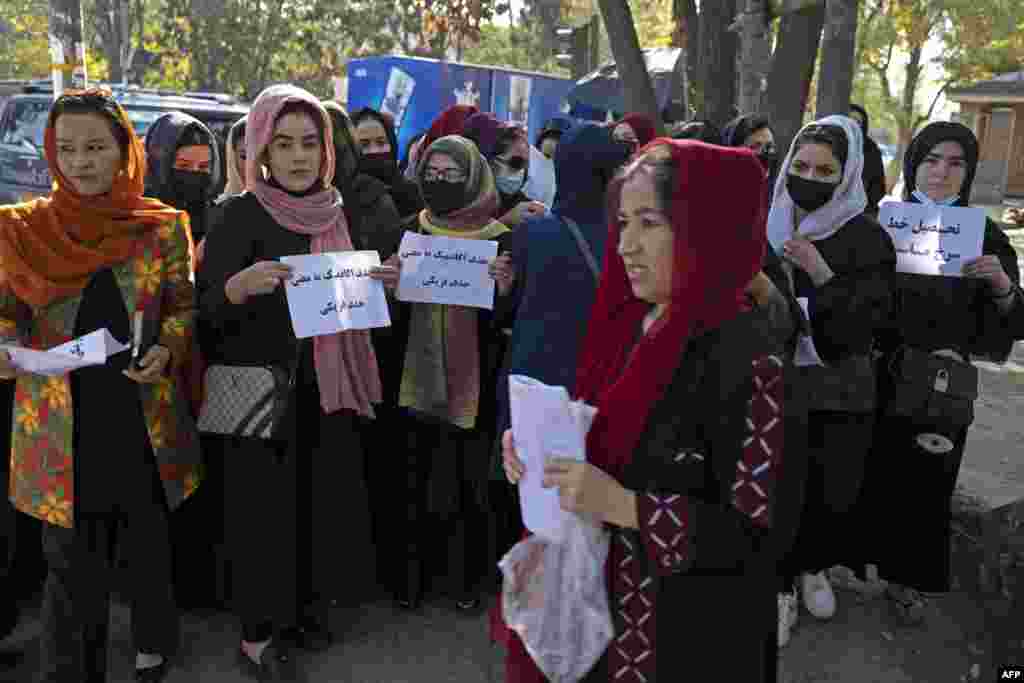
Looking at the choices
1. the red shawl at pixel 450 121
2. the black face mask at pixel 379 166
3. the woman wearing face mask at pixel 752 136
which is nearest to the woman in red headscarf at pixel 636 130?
the woman wearing face mask at pixel 752 136

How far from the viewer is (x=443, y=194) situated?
336 centimetres

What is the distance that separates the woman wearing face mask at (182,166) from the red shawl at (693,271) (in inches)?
91.4

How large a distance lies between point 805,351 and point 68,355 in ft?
7.56

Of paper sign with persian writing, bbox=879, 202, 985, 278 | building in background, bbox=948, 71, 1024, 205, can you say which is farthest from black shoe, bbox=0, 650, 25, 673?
building in background, bbox=948, 71, 1024, 205

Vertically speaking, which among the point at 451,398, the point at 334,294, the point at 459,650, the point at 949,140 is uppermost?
the point at 949,140

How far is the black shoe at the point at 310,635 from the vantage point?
3393mm

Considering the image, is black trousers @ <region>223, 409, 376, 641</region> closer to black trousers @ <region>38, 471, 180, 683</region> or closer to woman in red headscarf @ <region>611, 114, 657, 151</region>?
black trousers @ <region>38, 471, 180, 683</region>

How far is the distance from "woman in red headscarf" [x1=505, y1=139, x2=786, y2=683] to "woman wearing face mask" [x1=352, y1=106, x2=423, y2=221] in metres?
2.51

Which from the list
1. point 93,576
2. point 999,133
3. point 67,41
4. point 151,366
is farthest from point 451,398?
point 999,133

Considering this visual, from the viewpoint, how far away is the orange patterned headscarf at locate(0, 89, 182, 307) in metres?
2.72

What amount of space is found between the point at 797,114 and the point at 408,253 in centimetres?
424

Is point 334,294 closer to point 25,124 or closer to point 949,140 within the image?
point 949,140

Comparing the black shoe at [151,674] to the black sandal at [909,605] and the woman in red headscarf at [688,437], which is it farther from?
the black sandal at [909,605]

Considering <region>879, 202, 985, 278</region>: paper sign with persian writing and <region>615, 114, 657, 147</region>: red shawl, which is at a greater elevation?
<region>615, 114, 657, 147</region>: red shawl
